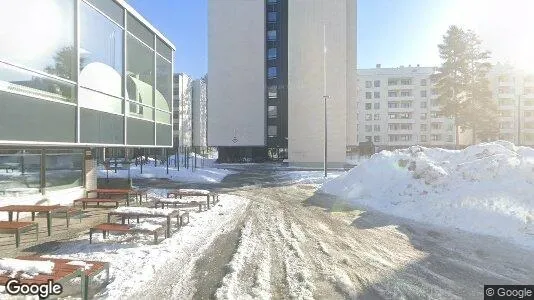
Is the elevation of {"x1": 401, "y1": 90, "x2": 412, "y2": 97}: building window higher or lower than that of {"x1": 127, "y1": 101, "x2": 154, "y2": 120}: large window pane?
higher

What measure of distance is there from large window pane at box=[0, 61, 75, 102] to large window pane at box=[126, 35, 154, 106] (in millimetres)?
3840

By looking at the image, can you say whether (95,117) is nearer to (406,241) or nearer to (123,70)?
(123,70)

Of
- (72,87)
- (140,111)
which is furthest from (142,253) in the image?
(140,111)

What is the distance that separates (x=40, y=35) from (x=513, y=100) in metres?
89.0

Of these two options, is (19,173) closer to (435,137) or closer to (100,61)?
(100,61)

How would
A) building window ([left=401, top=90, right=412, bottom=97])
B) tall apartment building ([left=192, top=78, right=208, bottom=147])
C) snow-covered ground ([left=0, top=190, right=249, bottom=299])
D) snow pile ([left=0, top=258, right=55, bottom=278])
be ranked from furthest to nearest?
1. tall apartment building ([left=192, top=78, right=208, bottom=147])
2. building window ([left=401, top=90, right=412, bottom=97])
3. snow-covered ground ([left=0, top=190, right=249, bottom=299])
4. snow pile ([left=0, top=258, right=55, bottom=278])

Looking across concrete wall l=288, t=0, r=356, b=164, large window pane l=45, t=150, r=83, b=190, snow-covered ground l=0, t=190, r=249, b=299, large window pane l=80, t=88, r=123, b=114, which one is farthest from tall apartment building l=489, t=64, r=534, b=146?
snow-covered ground l=0, t=190, r=249, b=299

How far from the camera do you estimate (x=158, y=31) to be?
16.1 meters

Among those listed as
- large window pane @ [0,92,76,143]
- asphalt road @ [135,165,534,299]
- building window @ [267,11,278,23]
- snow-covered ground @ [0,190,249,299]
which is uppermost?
building window @ [267,11,278,23]

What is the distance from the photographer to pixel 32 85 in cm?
845

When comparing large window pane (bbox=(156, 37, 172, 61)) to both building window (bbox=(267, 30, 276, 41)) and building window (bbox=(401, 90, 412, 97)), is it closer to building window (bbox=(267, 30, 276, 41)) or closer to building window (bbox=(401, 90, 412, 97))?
building window (bbox=(267, 30, 276, 41))

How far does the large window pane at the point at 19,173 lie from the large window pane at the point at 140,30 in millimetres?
5275

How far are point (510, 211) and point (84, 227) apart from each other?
11495 mm

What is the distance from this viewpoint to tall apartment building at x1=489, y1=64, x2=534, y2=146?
258 ft
